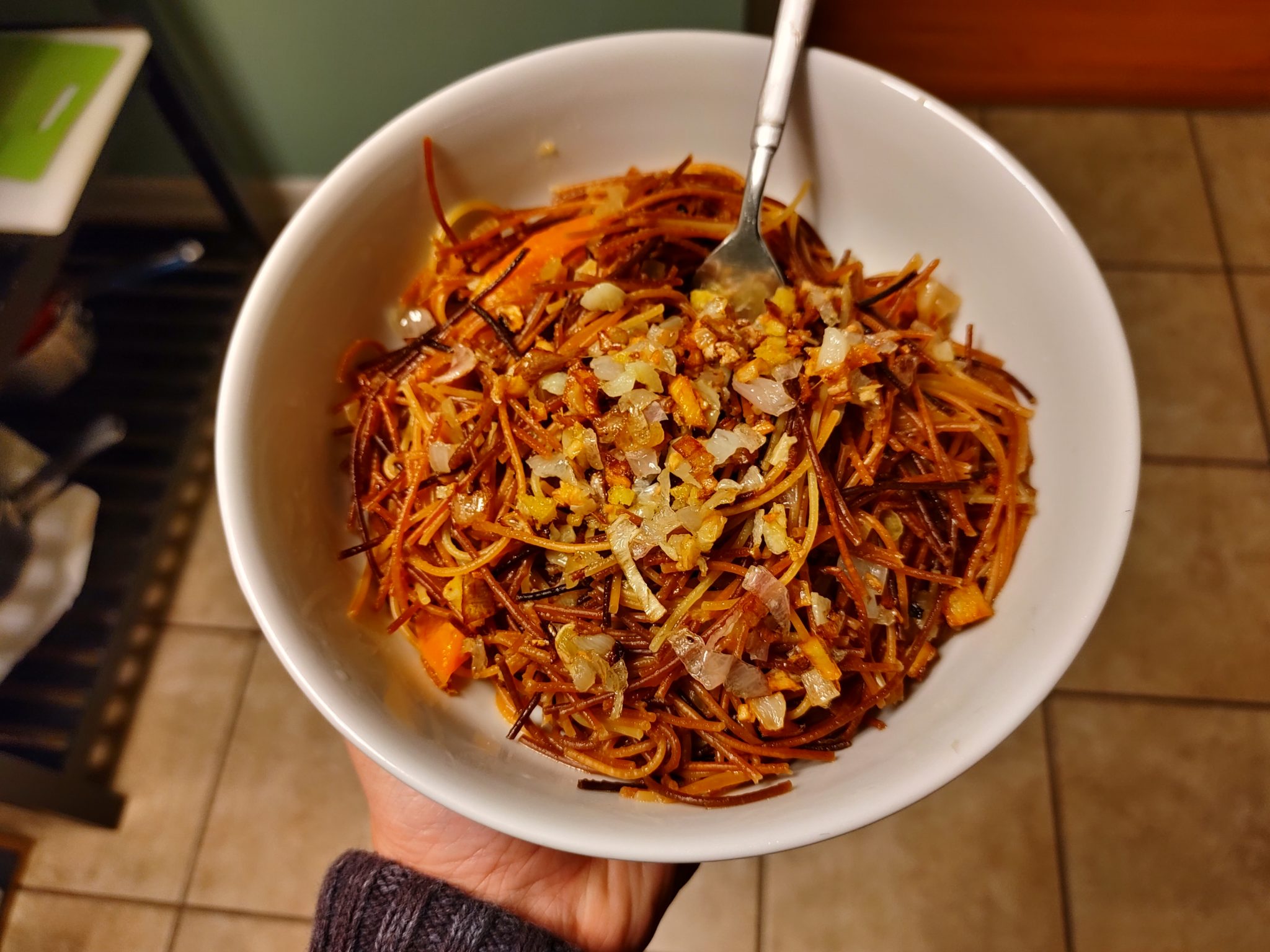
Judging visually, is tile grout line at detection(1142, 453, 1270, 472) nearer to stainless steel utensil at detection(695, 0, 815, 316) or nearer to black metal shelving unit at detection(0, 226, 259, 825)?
stainless steel utensil at detection(695, 0, 815, 316)

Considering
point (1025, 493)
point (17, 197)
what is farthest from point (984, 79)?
point (17, 197)

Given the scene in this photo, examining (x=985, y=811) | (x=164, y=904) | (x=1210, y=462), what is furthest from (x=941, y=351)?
(x=164, y=904)

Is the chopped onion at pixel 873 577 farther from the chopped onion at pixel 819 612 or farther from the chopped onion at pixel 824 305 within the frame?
the chopped onion at pixel 824 305

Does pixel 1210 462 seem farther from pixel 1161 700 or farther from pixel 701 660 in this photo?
pixel 701 660

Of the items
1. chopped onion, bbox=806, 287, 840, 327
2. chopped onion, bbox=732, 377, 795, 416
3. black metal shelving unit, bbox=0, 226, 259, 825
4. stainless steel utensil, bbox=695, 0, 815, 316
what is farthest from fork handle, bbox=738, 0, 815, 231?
black metal shelving unit, bbox=0, 226, 259, 825

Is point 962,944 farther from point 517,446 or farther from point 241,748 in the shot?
point 241,748
